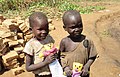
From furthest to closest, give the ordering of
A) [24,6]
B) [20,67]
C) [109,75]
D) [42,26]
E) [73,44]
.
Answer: [24,6]
[20,67]
[109,75]
[73,44]
[42,26]

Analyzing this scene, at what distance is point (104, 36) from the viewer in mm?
6727

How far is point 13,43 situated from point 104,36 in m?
2.67

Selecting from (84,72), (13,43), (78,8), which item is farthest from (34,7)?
(84,72)

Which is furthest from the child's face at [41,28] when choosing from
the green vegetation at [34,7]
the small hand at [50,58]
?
the green vegetation at [34,7]

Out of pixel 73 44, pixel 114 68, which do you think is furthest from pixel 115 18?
pixel 73 44

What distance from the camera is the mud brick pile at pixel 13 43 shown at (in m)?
4.78

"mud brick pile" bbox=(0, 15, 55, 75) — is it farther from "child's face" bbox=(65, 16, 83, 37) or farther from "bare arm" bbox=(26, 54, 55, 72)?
"child's face" bbox=(65, 16, 83, 37)

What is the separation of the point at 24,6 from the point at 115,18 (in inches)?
117

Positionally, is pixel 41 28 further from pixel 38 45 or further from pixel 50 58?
pixel 50 58

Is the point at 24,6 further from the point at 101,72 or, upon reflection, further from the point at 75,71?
the point at 75,71

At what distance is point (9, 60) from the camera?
4.76 m

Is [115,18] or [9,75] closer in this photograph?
[9,75]

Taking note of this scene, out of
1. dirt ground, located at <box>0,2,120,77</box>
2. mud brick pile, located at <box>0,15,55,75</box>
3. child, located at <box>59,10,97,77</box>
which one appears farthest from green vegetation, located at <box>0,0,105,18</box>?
child, located at <box>59,10,97,77</box>

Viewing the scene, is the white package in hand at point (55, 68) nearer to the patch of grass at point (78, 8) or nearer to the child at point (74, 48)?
the child at point (74, 48)
